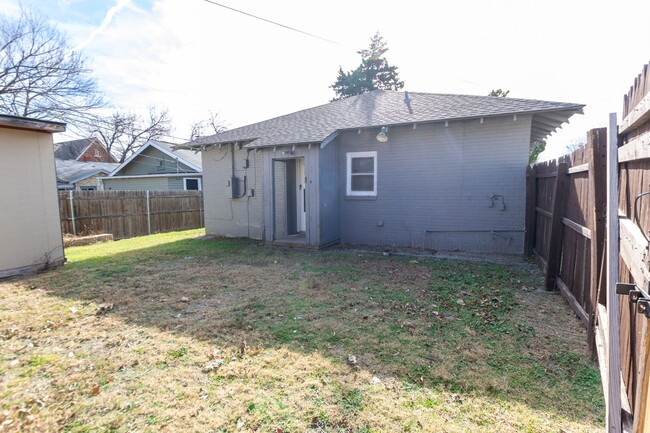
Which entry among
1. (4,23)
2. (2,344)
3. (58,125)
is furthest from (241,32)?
(4,23)

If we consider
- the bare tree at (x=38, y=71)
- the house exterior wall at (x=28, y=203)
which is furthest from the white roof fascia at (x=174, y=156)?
the house exterior wall at (x=28, y=203)

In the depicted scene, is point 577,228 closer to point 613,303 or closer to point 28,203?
point 613,303

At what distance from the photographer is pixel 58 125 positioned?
667 centimetres

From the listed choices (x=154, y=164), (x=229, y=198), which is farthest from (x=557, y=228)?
(x=154, y=164)

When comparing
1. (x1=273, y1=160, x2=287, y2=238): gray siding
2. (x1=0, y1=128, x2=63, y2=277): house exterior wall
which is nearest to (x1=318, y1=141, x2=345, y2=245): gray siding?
(x1=273, y1=160, x2=287, y2=238): gray siding

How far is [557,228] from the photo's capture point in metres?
4.42

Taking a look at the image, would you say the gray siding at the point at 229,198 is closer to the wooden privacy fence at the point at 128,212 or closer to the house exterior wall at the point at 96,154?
the wooden privacy fence at the point at 128,212

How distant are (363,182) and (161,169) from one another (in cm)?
1520

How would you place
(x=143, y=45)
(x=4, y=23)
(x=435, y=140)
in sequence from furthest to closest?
(x=4, y=23) → (x=143, y=45) → (x=435, y=140)

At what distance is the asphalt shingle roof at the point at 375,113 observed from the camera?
277 inches

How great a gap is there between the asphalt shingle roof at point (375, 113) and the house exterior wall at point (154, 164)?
9234mm

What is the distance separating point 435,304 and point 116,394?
3.67 meters

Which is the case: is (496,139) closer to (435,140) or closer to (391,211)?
(435,140)

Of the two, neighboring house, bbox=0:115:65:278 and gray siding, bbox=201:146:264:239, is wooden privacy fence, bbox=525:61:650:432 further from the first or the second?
neighboring house, bbox=0:115:65:278
